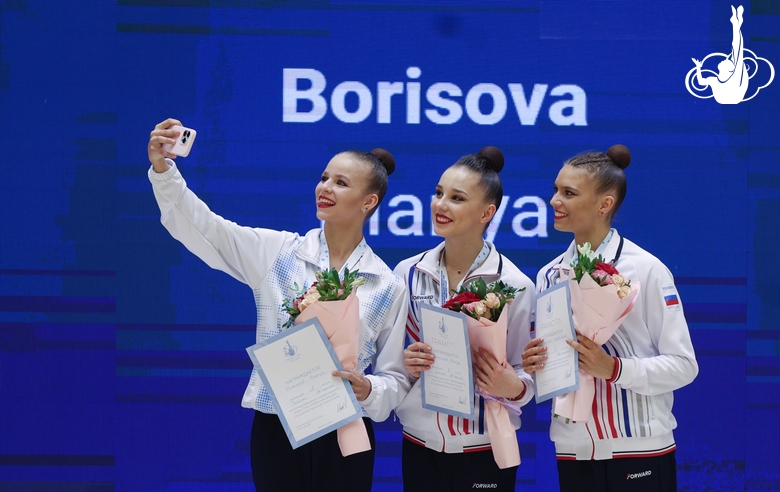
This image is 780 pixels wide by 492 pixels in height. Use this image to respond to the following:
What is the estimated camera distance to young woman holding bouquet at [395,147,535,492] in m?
2.51

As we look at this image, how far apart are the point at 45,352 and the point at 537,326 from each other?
275 cm

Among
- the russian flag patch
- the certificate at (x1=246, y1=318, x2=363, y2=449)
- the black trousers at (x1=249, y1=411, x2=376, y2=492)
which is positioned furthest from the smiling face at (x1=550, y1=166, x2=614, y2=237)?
the black trousers at (x1=249, y1=411, x2=376, y2=492)

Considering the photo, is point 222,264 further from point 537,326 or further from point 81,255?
point 81,255

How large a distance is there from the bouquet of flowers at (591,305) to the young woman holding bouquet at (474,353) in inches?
7.8

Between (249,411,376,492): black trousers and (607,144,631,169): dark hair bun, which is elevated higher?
(607,144,631,169): dark hair bun

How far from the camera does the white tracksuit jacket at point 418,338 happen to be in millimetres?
2562

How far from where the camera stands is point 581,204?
8.62 ft

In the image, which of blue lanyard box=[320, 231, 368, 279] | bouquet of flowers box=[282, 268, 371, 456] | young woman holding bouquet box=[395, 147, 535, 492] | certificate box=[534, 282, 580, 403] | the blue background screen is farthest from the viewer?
the blue background screen

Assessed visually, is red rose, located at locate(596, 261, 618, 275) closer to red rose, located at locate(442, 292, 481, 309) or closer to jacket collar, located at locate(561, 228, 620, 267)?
jacket collar, located at locate(561, 228, 620, 267)

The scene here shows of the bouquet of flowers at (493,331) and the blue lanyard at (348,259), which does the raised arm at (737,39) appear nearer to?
the bouquet of flowers at (493,331)

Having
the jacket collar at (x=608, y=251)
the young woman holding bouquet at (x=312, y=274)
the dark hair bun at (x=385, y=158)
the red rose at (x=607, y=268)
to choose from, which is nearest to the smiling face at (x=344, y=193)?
the young woman holding bouquet at (x=312, y=274)

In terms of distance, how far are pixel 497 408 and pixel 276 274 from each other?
2.95 ft

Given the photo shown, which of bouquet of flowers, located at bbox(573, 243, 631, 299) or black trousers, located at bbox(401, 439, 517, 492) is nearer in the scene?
bouquet of flowers, located at bbox(573, 243, 631, 299)

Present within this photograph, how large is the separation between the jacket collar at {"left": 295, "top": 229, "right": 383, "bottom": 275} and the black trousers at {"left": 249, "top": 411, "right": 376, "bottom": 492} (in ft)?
1.83
